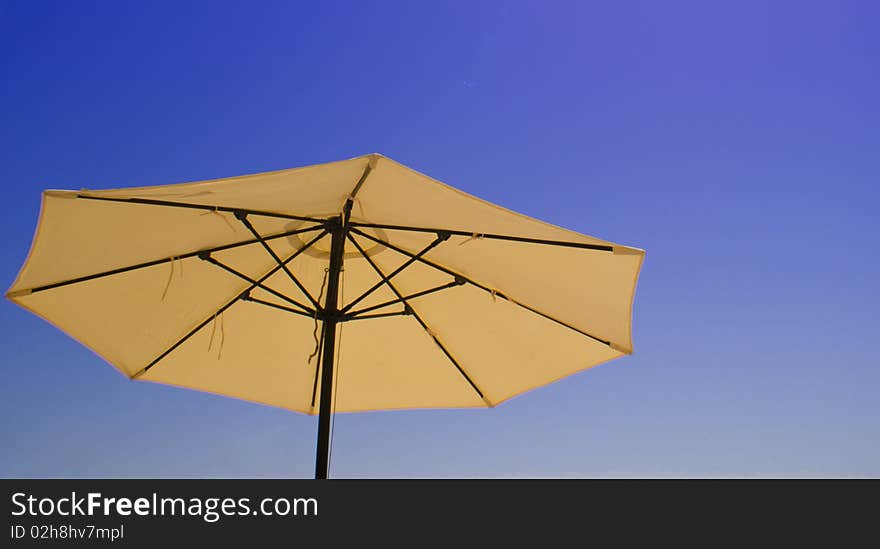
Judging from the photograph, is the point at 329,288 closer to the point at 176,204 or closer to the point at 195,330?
the point at 176,204

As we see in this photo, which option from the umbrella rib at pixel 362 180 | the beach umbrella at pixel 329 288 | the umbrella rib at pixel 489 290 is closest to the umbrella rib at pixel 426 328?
the beach umbrella at pixel 329 288

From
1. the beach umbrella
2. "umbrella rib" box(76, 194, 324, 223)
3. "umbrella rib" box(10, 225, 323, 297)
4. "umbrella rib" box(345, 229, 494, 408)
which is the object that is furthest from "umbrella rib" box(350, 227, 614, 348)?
"umbrella rib" box(76, 194, 324, 223)

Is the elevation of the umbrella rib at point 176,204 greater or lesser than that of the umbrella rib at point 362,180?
lesser

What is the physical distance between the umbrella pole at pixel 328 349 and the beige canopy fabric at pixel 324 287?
0.09m

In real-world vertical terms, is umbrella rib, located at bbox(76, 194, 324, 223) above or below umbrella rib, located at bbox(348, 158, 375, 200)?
below

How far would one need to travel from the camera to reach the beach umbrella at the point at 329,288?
129 inches

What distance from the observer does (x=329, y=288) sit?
3701mm

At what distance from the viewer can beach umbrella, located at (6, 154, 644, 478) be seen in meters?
3.28

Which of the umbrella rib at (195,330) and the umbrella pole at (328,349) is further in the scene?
the umbrella rib at (195,330)

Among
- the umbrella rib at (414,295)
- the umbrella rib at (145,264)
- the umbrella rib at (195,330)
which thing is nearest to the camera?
the umbrella rib at (145,264)

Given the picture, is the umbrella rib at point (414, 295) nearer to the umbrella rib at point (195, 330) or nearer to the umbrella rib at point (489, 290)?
the umbrella rib at point (489, 290)

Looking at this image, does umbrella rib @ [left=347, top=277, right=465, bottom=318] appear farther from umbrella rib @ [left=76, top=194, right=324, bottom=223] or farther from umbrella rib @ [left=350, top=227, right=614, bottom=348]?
umbrella rib @ [left=76, top=194, right=324, bottom=223]
